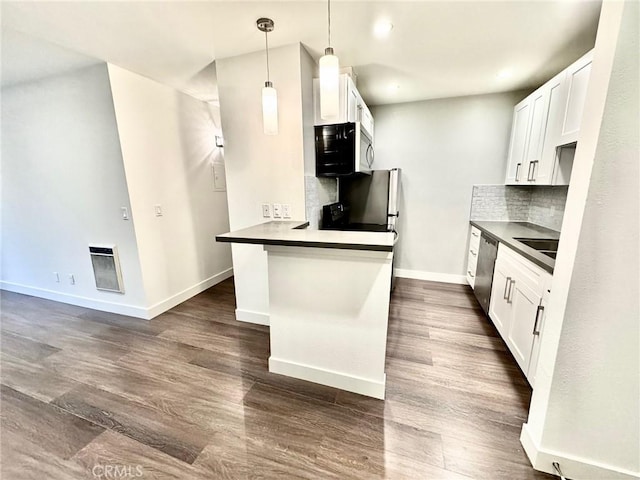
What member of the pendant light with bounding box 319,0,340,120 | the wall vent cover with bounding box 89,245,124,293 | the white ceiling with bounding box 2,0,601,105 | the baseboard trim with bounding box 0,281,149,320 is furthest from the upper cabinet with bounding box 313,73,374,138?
the baseboard trim with bounding box 0,281,149,320

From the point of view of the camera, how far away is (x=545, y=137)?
7.97 feet

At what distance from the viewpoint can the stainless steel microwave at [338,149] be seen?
7.53 ft

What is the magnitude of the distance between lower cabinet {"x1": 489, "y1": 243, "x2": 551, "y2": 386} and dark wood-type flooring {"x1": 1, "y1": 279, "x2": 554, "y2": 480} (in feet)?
0.62

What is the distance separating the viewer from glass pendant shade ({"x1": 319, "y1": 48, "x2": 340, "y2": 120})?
4.43 ft

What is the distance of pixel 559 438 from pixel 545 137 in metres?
2.45

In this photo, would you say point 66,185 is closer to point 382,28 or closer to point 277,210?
point 277,210

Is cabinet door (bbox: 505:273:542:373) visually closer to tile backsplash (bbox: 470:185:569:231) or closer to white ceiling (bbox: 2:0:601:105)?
tile backsplash (bbox: 470:185:569:231)

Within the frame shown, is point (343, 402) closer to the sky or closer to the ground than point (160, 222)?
closer to the ground

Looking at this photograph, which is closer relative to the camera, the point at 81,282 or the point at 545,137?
the point at 545,137

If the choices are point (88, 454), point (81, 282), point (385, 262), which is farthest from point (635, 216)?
point (81, 282)

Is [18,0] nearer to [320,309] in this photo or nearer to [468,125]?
[320,309]

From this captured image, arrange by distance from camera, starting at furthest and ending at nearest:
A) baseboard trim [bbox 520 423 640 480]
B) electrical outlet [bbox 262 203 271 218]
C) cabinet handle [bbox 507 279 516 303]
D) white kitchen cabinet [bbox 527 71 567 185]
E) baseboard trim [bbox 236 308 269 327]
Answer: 1. baseboard trim [bbox 236 308 269 327]
2. electrical outlet [bbox 262 203 271 218]
3. white kitchen cabinet [bbox 527 71 567 185]
4. cabinet handle [bbox 507 279 516 303]
5. baseboard trim [bbox 520 423 640 480]

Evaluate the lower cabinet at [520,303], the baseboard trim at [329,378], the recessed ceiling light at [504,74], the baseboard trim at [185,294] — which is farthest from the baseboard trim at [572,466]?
the baseboard trim at [185,294]

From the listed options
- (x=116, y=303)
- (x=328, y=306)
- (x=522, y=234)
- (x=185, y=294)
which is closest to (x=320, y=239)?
(x=328, y=306)
